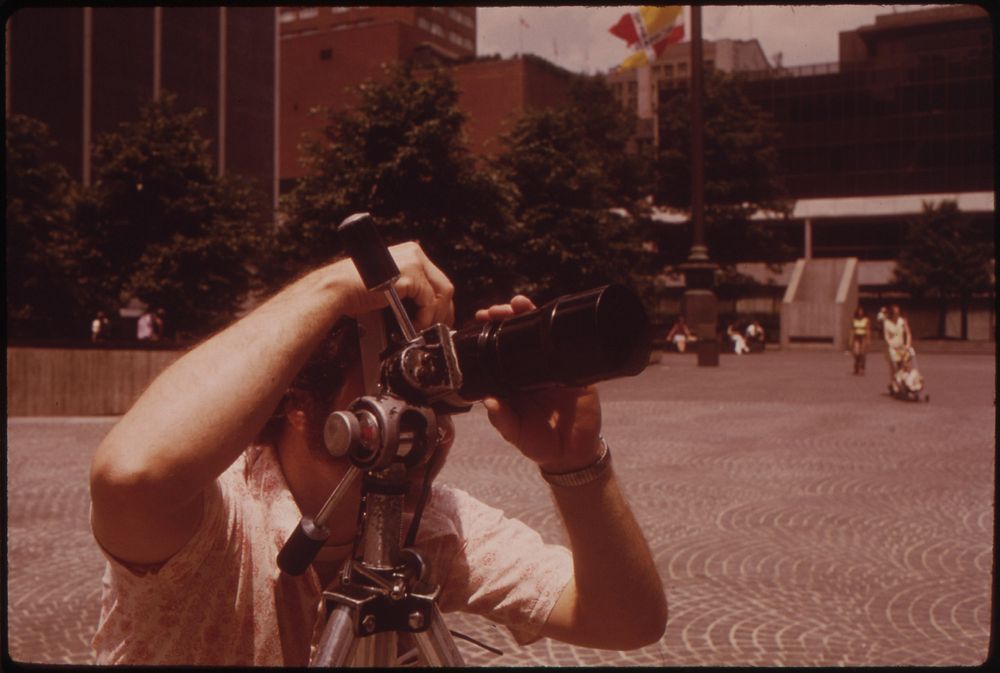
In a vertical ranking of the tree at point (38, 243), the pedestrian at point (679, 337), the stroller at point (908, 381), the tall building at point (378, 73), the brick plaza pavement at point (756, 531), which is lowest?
the brick plaza pavement at point (756, 531)

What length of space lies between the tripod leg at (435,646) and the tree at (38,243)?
56.0 feet

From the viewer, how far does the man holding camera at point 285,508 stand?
1.24m

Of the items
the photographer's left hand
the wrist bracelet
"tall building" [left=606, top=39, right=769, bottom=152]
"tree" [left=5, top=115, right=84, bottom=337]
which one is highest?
"tall building" [left=606, top=39, right=769, bottom=152]

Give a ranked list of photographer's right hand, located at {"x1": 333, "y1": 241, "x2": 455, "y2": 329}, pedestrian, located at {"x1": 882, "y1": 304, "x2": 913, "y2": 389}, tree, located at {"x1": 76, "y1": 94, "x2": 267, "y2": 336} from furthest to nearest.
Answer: tree, located at {"x1": 76, "y1": 94, "x2": 267, "y2": 336}, pedestrian, located at {"x1": 882, "y1": 304, "x2": 913, "y2": 389}, photographer's right hand, located at {"x1": 333, "y1": 241, "x2": 455, "y2": 329}

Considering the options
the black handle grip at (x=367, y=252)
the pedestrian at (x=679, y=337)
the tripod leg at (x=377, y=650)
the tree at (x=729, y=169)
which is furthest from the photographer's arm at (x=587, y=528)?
the tree at (x=729, y=169)

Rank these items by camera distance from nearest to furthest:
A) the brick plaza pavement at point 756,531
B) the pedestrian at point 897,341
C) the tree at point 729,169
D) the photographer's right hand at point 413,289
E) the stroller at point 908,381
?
the photographer's right hand at point 413,289 < the brick plaza pavement at point 756,531 < the stroller at point 908,381 < the pedestrian at point 897,341 < the tree at point 729,169

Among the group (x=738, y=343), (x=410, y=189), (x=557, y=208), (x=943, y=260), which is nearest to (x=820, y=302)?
(x=943, y=260)

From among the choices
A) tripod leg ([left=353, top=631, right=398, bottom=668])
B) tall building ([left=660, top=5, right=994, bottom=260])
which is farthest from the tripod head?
tall building ([left=660, top=5, right=994, bottom=260])

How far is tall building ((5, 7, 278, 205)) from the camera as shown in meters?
34.3

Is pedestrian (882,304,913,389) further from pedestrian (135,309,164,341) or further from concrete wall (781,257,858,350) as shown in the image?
concrete wall (781,257,858,350)

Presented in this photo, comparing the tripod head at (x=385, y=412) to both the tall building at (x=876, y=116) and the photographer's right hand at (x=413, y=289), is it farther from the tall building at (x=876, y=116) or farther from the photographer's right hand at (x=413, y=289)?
the tall building at (x=876, y=116)

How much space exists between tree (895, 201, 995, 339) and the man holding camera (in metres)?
41.4

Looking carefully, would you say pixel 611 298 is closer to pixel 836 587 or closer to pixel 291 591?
pixel 291 591

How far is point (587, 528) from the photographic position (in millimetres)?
1613
